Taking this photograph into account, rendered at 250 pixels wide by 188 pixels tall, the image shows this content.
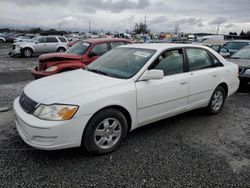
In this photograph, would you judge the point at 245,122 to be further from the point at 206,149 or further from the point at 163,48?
the point at 163,48

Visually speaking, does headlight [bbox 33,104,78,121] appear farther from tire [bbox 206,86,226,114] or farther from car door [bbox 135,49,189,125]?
tire [bbox 206,86,226,114]

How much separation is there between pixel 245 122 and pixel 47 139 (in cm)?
385

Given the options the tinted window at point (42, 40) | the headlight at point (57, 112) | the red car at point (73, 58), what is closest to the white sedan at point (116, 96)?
the headlight at point (57, 112)

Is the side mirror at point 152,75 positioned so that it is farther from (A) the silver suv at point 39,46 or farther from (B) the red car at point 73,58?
(A) the silver suv at point 39,46

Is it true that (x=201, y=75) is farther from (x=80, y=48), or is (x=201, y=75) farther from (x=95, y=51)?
(x=80, y=48)

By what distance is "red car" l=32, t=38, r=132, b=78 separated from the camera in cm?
634

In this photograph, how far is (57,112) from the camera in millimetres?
2797

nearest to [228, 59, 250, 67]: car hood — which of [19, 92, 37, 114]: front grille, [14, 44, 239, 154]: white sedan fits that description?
[14, 44, 239, 154]: white sedan

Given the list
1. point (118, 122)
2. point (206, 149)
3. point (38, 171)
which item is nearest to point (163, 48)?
point (118, 122)

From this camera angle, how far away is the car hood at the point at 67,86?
2.96 meters

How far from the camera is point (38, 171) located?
2850 mm

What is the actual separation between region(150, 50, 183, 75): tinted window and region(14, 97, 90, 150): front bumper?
1603mm

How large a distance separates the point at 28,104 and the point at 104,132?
111cm

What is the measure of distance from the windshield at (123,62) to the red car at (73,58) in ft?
7.69
